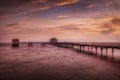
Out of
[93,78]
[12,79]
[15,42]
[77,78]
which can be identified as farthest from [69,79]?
[15,42]

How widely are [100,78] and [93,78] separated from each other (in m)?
0.98

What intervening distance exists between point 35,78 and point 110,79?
1025cm

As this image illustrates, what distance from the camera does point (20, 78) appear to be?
2558cm

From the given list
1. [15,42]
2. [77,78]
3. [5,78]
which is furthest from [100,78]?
[15,42]

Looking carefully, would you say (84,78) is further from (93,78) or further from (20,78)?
(20,78)

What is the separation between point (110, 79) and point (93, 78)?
2.26 meters

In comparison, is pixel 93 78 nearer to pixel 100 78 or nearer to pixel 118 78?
pixel 100 78

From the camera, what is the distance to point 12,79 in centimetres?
2500

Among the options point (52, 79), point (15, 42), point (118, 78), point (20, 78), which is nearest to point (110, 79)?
point (118, 78)

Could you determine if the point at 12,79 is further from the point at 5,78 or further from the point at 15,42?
the point at 15,42

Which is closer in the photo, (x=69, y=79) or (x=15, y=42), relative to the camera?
(x=69, y=79)

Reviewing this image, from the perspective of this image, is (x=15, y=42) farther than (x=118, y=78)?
Yes

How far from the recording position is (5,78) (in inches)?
1013

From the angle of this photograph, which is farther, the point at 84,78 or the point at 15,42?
the point at 15,42
